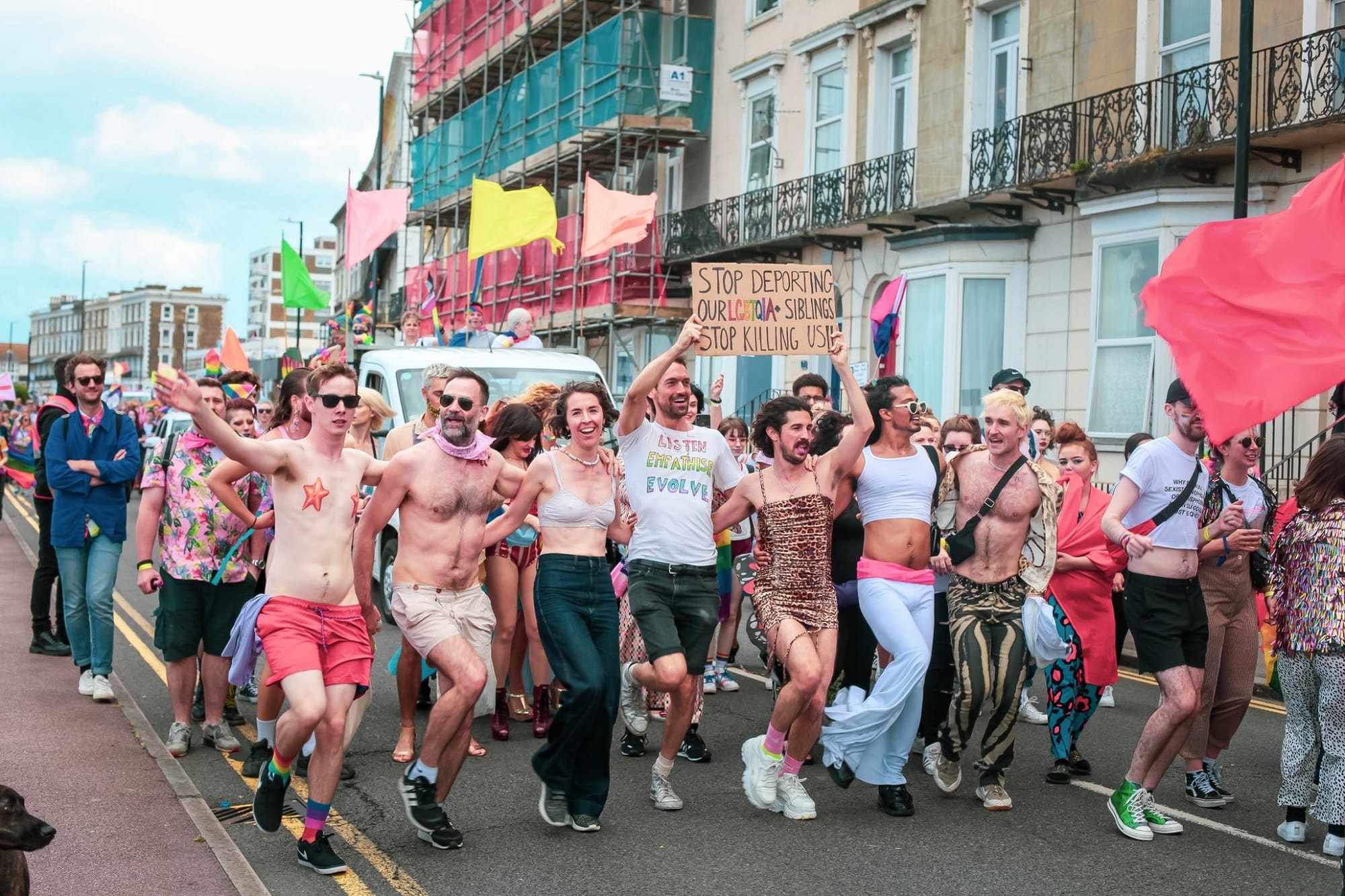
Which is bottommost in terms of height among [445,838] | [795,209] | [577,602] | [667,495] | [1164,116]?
[445,838]

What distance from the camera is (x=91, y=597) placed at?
353 inches

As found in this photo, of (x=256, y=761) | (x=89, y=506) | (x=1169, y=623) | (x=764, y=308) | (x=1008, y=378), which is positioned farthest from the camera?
(x=1008, y=378)

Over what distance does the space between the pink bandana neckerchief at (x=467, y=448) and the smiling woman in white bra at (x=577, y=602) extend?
0.24m

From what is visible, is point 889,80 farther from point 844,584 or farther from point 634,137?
point 844,584

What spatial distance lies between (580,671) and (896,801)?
1.70 m

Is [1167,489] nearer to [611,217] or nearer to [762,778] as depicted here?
[762,778]

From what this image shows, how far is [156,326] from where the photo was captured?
172125mm

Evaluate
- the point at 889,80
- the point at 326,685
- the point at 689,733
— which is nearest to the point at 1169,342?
the point at 689,733

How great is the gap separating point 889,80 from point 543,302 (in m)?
10.9

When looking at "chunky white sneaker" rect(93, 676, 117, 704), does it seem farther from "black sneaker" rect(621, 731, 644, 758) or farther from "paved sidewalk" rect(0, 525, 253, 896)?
"black sneaker" rect(621, 731, 644, 758)

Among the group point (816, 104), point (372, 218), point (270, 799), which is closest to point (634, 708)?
point (270, 799)

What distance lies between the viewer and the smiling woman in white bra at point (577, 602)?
6.41 m

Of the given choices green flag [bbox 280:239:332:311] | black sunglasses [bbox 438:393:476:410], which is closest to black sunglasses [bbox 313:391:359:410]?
black sunglasses [bbox 438:393:476:410]

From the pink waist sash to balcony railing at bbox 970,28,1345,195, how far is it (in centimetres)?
964
